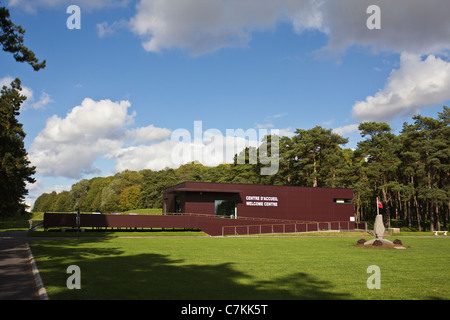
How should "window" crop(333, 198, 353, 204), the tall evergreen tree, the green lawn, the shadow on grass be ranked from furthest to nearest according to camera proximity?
"window" crop(333, 198, 353, 204) < the tall evergreen tree < the green lawn < the shadow on grass

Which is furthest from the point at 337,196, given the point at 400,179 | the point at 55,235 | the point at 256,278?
the point at 256,278

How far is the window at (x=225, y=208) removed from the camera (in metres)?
46.8

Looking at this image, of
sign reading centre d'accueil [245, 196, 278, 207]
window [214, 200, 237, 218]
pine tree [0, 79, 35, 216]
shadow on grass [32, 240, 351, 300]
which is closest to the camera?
shadow on grass [32, 240, 351, 300]

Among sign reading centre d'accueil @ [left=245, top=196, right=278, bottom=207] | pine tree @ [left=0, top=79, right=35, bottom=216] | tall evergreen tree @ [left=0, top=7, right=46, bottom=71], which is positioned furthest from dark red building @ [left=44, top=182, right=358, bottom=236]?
tall evergreen tree @ [left=0, top=7, right=46, bottom=71]

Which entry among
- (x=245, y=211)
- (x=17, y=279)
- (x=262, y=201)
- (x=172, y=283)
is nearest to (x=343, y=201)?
(x=262, y=201)

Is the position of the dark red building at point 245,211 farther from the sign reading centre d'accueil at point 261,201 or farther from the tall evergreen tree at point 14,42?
the tall evergreen tree at point 14,42

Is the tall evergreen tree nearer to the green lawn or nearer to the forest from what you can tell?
the green lawn

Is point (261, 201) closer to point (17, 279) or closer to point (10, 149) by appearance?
point (10, 149)

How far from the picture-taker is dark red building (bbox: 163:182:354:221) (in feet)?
151

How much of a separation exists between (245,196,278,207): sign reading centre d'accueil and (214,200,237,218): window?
203 centimetres

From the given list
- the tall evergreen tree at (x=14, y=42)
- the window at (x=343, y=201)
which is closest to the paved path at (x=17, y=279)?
the tall evergreen tree at (x=14, y=42)

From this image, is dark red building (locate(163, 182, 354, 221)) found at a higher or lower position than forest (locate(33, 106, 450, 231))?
lower

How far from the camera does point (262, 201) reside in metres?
48.2

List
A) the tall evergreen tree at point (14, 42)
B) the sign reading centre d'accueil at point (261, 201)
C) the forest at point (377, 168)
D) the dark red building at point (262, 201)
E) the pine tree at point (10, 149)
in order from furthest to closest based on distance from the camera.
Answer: the forest at point (377, 168) → the sign reading centre d'accueil at point (261, 201) → the dark red building at point (262, 201) → the pine tree at point (10, 149) → the tall evergreen tree at point (14, 42)
